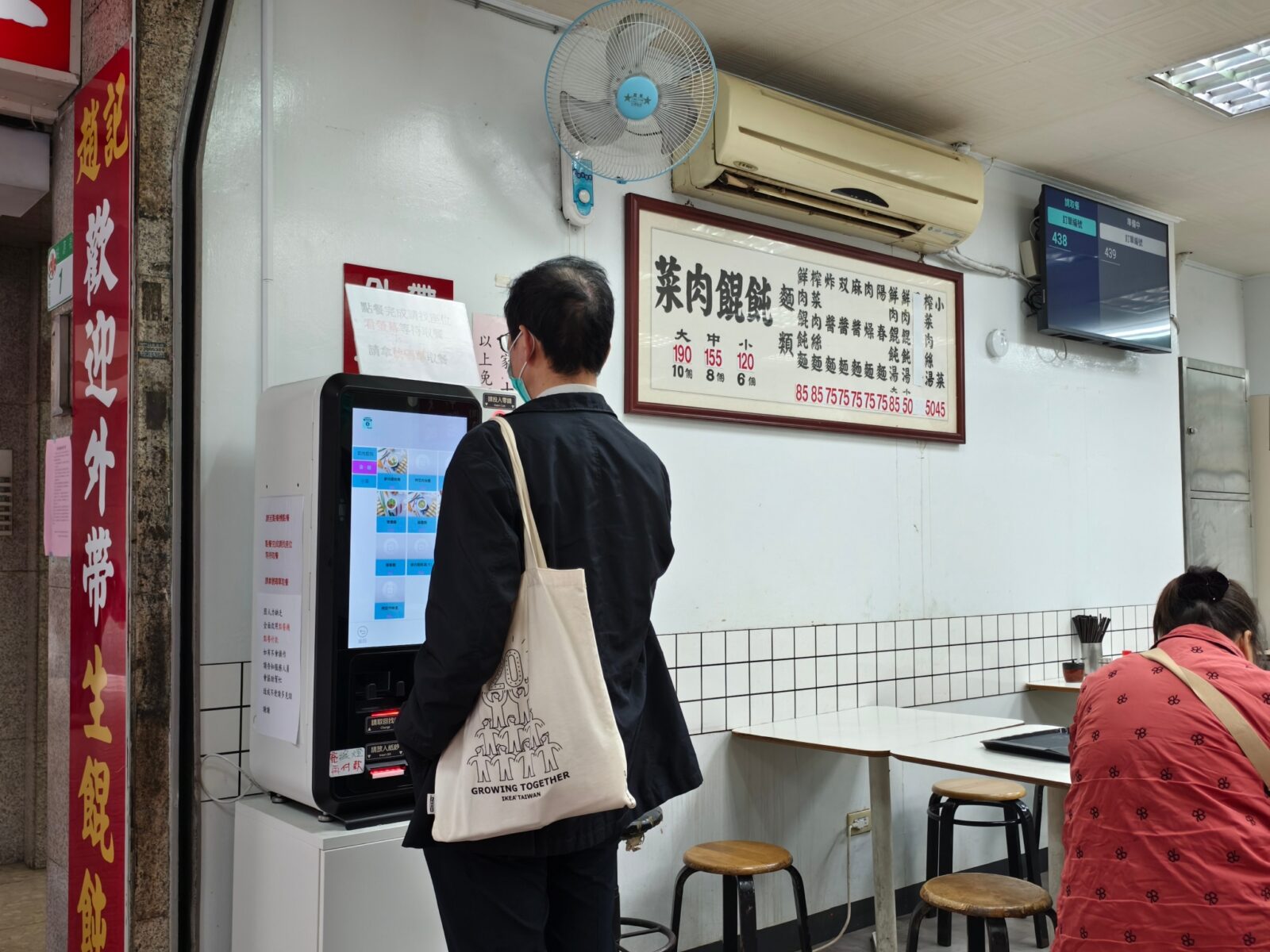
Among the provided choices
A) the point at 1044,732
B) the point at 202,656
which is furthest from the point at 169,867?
the point at 1044,732

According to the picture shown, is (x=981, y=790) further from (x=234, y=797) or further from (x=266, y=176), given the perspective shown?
(x=266, y=176)

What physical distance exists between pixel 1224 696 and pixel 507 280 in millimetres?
2106

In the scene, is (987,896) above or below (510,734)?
below

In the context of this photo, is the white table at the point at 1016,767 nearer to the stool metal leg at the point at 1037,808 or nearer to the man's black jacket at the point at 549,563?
the man's black jacket at the point at 549,563

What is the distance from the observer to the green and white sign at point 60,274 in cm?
294

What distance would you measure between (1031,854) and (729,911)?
1.21m

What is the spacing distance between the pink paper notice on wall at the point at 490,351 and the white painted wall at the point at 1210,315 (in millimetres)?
4195

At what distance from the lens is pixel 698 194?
11.8ft

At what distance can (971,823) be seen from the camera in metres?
3.72

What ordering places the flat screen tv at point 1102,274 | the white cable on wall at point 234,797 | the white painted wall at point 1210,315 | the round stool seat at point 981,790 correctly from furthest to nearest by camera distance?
the white painted wall at point 1210,315, the flat screen tv at point 1102,274, the round stool seat at point 981,790, the white cable on wall at point 234,797

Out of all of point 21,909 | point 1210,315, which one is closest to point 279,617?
point 21,909

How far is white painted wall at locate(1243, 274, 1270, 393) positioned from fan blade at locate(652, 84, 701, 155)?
15.5 ft

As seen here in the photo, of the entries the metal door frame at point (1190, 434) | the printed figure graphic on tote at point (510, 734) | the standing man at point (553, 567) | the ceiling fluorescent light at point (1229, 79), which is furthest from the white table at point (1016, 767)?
the metal door frame at point (1190, 434)

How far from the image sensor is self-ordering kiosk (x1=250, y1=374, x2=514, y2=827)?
2201 mm
